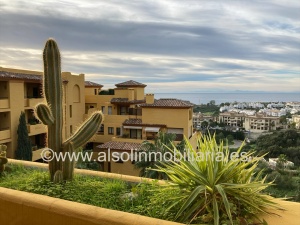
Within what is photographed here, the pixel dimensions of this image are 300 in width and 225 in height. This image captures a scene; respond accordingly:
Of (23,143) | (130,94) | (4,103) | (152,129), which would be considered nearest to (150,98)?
(152,129)

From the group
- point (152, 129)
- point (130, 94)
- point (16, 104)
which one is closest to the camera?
point (16, 104)

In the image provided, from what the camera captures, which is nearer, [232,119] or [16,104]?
[16,104]

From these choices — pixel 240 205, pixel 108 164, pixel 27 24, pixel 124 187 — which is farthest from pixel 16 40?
pixel 108 164

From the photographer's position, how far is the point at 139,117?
24.3m

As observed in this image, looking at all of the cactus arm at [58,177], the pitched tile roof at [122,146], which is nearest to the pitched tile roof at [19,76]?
the pitched tile roof at [122,146]

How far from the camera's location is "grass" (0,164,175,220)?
321cm

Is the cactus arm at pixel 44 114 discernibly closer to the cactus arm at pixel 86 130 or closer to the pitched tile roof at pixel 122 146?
the cactus arm at pixel 86 130

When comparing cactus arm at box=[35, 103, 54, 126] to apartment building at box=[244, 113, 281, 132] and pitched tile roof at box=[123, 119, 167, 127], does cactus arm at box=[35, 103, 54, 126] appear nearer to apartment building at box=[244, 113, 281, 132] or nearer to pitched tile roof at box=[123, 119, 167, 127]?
pitched tile roof at box=[123, 119, 167, 127]

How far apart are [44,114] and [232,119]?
175 feet

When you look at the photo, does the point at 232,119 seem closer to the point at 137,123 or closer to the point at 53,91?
the point at 137,123

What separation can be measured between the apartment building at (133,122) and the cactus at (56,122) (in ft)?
49.4

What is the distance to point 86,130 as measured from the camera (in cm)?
428

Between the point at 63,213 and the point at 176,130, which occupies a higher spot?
the point at 63,213

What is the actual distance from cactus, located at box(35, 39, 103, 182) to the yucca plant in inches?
56.7
